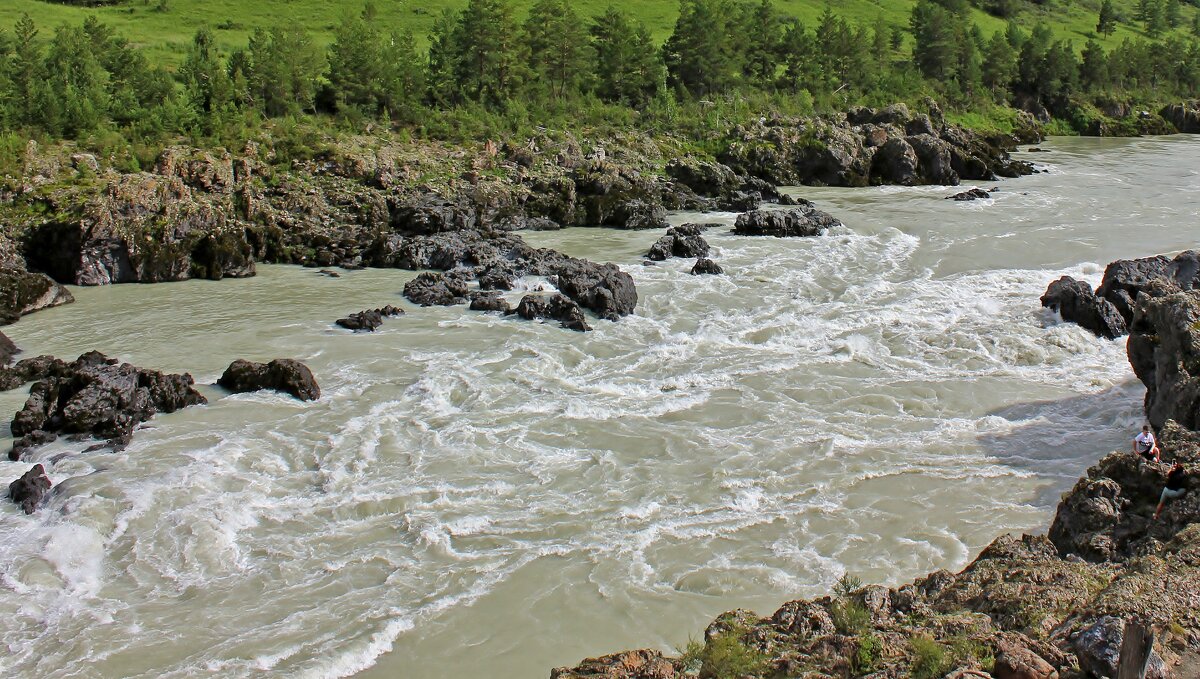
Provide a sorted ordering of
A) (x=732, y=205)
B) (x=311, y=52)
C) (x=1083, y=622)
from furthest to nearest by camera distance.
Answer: (x=311, y=52) → (x=732, y=205) → (x=1083, y=622)

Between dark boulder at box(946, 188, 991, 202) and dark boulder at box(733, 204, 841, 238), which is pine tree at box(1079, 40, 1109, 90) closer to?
dark boulder at box(946, 188, 991, 202)

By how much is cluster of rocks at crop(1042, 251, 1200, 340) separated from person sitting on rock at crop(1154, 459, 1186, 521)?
13.1m

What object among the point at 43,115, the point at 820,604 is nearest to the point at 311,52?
the point at 43,115

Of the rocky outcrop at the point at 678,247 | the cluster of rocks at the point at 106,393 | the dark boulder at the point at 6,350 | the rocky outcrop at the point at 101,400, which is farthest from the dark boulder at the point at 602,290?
the dark boulder at the point at 6,350

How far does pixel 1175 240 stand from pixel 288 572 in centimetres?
3602

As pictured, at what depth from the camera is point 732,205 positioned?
4422 cm

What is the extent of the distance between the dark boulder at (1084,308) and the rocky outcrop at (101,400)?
73.6 feet

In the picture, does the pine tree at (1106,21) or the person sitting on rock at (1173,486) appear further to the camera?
the pine tree at (1106,21)

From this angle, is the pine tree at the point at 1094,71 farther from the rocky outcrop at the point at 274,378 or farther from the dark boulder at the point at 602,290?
the rocky outcrop at the point at 274,378

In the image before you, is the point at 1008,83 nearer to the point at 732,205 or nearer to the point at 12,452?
the point at 732,205

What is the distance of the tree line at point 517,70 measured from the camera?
41.0 metres

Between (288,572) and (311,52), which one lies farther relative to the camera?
(311,52)

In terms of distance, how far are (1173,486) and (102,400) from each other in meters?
18.8

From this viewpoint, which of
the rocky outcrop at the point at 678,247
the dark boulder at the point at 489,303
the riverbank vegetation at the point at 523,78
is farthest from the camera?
the riverbank vegetation at the point at 523,78
